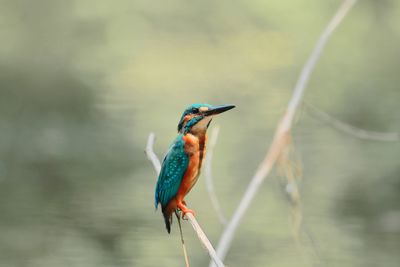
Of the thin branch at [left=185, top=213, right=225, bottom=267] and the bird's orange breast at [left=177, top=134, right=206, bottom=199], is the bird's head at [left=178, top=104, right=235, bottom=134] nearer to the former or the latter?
the bird's orange breast at [left=177, top=134, right=206, bottom=199]

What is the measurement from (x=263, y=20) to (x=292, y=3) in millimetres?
525

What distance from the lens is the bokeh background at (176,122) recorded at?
533 centimetres

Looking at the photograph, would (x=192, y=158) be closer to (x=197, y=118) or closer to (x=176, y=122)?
(x=197, y=118)

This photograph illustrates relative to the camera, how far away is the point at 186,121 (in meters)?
2.50

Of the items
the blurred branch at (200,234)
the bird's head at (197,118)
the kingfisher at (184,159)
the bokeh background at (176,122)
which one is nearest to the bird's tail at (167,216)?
the kingfisher at (184,159)

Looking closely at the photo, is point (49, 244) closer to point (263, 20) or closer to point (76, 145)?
point (76, 145)

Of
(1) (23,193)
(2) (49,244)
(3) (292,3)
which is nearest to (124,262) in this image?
(2) (49,244)

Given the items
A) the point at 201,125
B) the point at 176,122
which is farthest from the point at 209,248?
the point at 176,122

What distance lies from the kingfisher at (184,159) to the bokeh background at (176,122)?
2457mm

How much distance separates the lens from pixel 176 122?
5.86m

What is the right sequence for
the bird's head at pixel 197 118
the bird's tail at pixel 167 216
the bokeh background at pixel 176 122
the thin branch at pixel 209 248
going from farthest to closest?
1. the bokeh background at pixel 176 122
2. the bird's tail at pixel 167 216
3. the bird's head at pixel 197 118
4. the thin branch at pixel 209 248

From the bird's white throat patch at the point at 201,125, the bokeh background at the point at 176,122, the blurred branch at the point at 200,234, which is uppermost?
the bird's white throat patch at the point at 201,125

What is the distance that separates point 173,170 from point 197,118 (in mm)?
187

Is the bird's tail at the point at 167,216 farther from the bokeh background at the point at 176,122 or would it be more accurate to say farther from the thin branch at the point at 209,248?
the bokeh background at the point at 176,122
